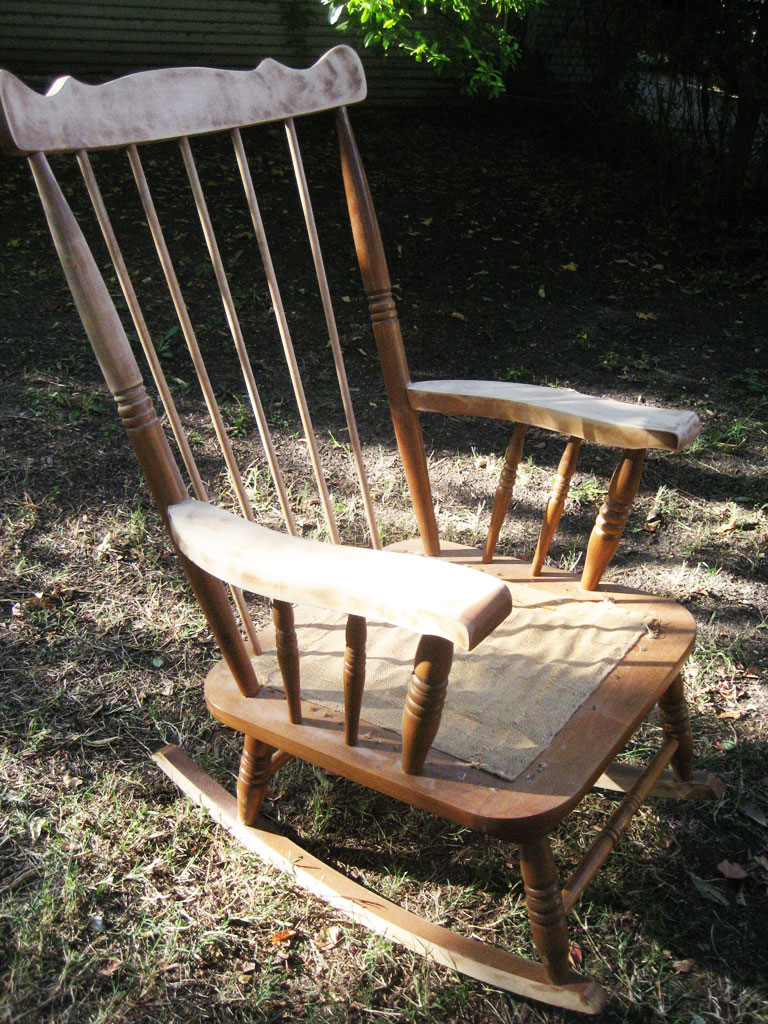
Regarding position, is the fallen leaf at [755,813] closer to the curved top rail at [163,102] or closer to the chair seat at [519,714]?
A: the chair seat at [519,714]

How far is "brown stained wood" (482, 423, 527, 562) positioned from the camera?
1.54 meters

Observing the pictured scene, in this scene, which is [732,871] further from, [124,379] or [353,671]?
[124,379]

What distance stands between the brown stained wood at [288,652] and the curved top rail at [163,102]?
669mm

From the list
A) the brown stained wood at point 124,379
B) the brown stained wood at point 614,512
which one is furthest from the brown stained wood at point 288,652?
the brown stained wood at point 614,512

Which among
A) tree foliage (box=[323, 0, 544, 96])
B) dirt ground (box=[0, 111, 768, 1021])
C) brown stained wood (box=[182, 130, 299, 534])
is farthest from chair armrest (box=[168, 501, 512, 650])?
tree foliage (box=[323, 0, 544, 96])

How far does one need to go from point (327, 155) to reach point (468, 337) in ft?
8.64

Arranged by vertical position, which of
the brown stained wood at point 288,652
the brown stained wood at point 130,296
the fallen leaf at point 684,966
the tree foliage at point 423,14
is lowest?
the fallen leaf at point 684,966

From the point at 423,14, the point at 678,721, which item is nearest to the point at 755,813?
the point at 678,721

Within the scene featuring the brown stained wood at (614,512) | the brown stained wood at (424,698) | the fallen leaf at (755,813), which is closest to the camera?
the brown stained wood at (424,698)

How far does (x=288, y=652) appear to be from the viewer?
1179 millimetres

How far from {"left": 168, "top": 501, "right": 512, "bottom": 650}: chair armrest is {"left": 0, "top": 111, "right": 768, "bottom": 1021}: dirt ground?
896mm

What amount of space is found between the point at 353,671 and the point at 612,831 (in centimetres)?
65

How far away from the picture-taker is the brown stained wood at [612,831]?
4.52 ft

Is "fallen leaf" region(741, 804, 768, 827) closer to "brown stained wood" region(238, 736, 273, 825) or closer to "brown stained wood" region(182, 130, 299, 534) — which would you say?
"brown stained wood" region(238, 736, 273, 825)
